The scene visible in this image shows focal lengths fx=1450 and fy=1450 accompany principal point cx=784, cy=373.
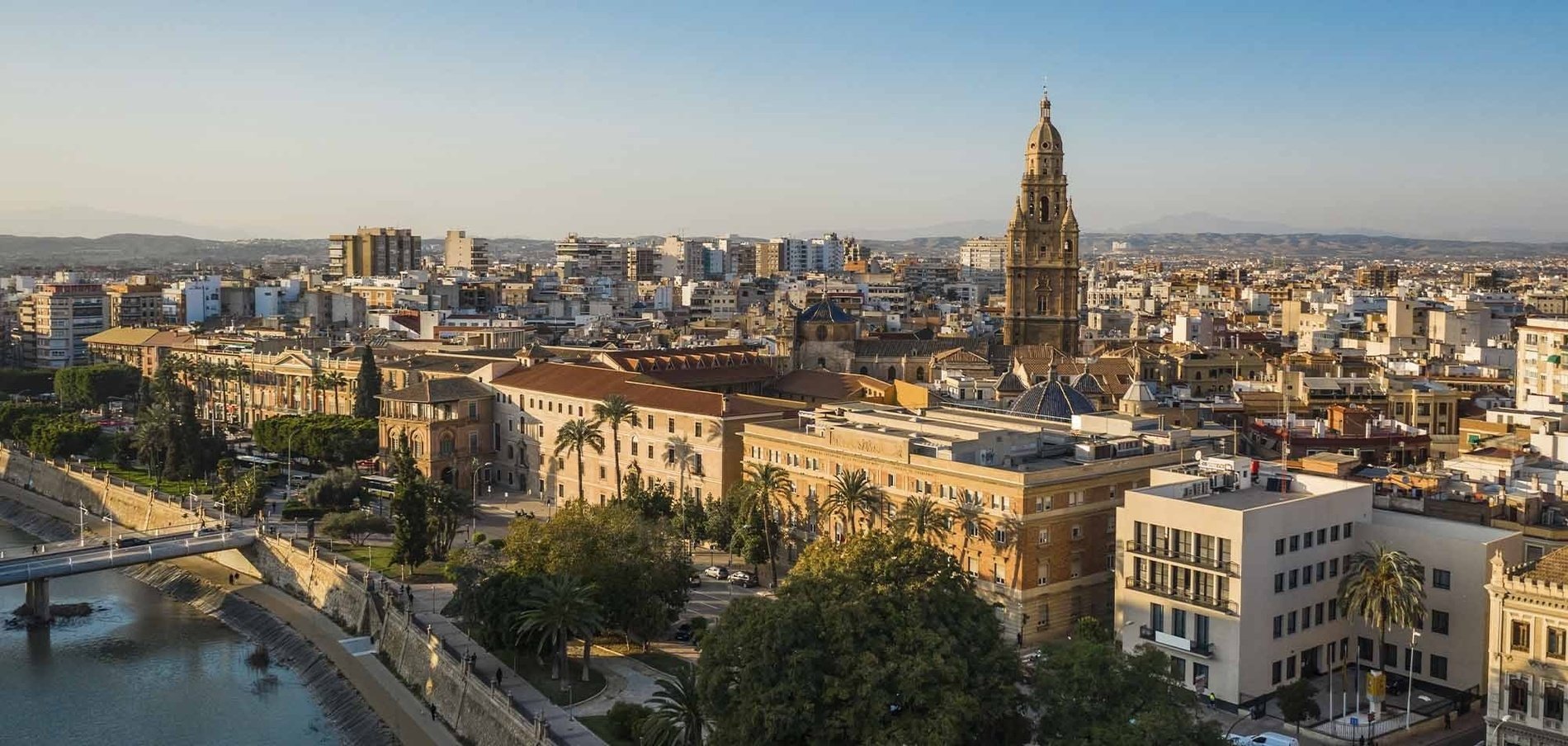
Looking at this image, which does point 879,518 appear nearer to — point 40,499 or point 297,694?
point 297,694

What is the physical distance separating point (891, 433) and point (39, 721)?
1346 inches

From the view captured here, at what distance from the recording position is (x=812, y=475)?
6316 cm

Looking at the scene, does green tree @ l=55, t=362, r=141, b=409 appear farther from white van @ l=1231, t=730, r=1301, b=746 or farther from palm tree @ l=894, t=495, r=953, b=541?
white van @ l=1231, t=730, r=1301, b=746

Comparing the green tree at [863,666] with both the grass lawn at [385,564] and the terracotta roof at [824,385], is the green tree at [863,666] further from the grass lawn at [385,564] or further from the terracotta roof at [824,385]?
the terracotta roof at [824,385]

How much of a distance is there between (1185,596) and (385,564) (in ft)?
127

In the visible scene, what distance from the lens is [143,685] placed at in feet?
189

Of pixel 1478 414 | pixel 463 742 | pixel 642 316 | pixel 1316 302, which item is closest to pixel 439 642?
pixel 463 742

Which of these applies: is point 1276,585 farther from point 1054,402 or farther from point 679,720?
point 1054,402

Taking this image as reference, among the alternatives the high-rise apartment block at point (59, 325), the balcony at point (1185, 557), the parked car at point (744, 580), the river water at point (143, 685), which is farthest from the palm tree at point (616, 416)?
the high-rise apartment block at point (59, 325)

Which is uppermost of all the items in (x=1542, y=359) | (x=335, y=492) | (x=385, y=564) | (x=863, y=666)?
(x=1542, y=359)

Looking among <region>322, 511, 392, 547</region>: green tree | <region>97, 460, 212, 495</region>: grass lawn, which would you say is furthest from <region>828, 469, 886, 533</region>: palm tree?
<region>97, 460, 212, 495</region>: grass lawn

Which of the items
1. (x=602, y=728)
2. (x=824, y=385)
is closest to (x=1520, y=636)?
(x=602, y=728)

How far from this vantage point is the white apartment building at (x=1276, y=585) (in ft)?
145

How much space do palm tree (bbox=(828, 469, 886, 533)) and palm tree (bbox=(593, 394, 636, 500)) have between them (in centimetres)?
1865
